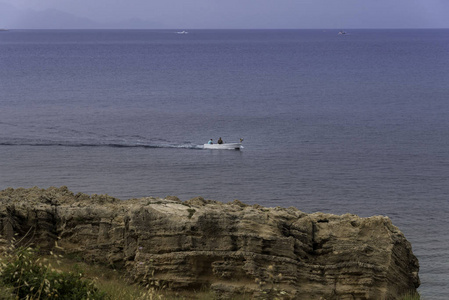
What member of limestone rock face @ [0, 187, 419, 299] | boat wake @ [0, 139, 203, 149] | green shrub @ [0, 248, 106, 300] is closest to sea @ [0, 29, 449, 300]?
boat wake @ [0, 139, 203, 149]

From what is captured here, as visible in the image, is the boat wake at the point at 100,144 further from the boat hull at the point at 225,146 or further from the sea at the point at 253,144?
the boat hull at the point at 225,146

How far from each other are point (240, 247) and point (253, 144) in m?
45.0

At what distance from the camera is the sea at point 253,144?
4175 centimetres

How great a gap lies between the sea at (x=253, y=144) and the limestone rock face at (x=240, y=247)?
467 inches

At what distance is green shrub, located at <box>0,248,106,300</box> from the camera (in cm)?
932

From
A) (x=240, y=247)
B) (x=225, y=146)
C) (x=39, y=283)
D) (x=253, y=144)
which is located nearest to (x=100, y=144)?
(x=225, y=146)

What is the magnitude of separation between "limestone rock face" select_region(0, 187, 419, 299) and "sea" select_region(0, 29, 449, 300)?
11864 millimetres

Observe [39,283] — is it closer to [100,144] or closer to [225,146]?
[225,146]

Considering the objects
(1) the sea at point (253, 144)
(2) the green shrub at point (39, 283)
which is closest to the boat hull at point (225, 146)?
(1) the sea at point (253, 144)

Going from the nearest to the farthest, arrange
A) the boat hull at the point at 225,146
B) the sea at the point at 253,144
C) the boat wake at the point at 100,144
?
the sea at the point at 253,144
the boat hull at the point at 225,146
the boat wake at the point at 100,144

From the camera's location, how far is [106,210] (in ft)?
54.4

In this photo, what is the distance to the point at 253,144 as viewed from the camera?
6003 centimetres

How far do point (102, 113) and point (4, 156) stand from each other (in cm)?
2409

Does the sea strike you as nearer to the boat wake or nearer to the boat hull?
the boat wake
